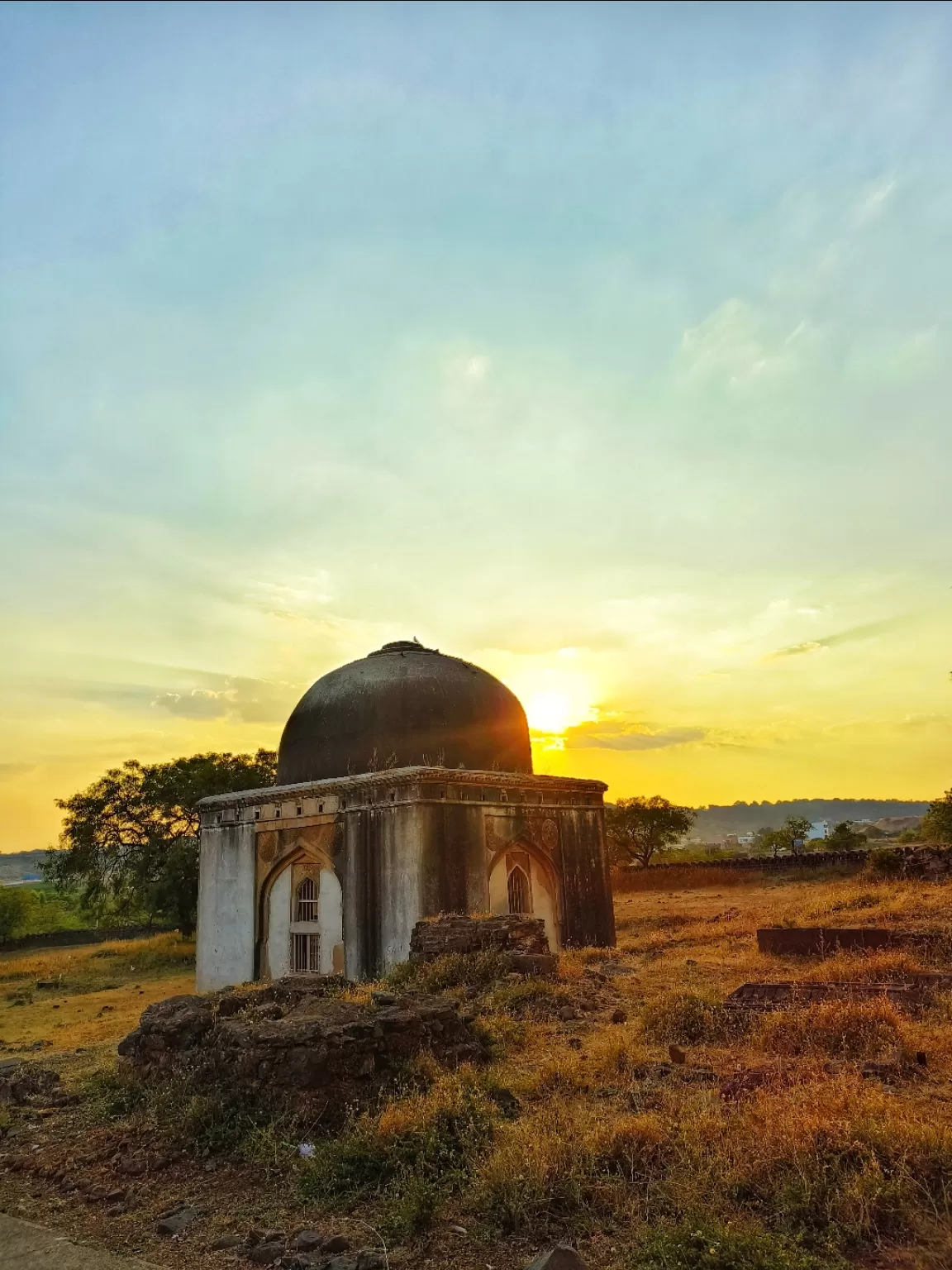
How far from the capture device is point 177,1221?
5.62 m

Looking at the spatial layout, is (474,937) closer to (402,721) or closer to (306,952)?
(402,721)

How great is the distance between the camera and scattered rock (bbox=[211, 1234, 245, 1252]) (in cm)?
521

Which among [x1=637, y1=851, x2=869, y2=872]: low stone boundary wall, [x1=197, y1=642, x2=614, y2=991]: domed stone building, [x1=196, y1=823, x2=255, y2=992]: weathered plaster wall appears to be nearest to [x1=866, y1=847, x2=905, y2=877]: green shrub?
[x1=637, y1=851, x2=869, y2=872]: low stone boundary wall

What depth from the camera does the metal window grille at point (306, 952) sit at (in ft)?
57.0

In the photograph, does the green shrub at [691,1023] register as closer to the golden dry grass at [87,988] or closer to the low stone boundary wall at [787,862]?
the golden dry grass at [87,988]

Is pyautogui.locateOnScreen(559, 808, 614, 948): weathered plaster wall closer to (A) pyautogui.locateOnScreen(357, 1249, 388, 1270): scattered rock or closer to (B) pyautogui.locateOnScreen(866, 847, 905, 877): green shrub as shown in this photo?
(B) pyautogui.locateOnScreen(866, 847, 905, 877): green shrub

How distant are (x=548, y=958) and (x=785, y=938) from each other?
448 cm

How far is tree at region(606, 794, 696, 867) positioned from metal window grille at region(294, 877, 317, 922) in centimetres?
3571

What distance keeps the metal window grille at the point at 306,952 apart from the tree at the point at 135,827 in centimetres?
1342

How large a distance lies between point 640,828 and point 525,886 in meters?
35.1

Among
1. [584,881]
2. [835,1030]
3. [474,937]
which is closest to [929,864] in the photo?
[584,881]

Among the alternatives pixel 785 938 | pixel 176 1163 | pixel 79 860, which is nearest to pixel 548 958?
pixel 785 938

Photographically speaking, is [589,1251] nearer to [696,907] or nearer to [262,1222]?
[262,1222]

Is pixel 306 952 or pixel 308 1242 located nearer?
pixel 308 1242
